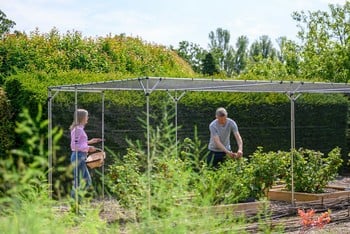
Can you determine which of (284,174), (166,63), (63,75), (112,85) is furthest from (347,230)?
(166,63)

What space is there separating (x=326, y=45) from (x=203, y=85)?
11.1 m

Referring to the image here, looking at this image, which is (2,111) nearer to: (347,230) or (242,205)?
(242,205)

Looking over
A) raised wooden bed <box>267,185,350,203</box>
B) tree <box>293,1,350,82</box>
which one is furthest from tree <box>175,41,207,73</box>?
raised wooden bed <box>267,185,350,203</box>

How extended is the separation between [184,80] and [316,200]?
3.08m

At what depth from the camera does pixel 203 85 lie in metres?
10.2

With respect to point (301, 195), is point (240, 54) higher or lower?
higher

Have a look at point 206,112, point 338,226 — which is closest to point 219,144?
point 338,226

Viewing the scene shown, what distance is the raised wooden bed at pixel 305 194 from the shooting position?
35.7 feet

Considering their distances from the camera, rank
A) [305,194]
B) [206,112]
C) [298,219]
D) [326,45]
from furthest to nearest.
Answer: [326,45], [206,112], [305,194], [298,219]

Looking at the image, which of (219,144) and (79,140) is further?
(219,144)

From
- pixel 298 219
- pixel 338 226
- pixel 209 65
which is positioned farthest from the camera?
pixel 209 65

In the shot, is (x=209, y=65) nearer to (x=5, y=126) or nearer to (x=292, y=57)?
(x=292, y=57)

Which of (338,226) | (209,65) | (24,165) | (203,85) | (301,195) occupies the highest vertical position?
Result: (209,65)

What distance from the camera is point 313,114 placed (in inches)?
611
